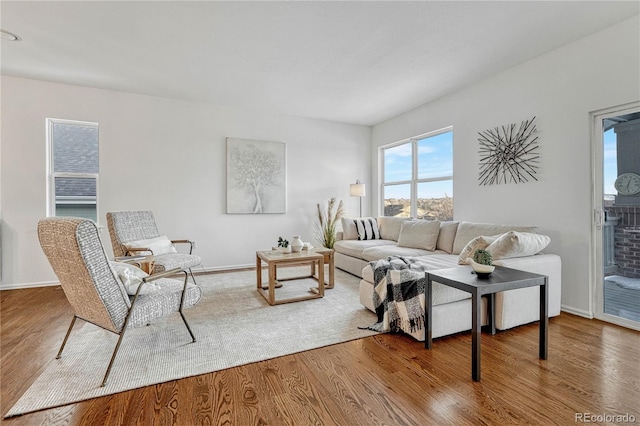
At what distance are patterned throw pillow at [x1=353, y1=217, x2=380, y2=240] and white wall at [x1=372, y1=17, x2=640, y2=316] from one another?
5.28 ft

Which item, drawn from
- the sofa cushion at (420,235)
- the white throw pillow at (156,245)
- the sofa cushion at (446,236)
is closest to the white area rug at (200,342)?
the white throw pillow at (156,245)

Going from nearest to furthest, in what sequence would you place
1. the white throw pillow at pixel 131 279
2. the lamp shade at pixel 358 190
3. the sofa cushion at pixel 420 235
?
the white throw pillow at pixel 131 279 < the sofa cushion at pixel 420 235 < the lamp shade at pixel 358 190

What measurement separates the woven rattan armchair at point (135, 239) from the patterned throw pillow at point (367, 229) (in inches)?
101

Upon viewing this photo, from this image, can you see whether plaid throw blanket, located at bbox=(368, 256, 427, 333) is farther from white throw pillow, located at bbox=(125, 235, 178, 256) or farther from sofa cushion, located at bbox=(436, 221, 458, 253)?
white throw pillow, located at bbox=(125, 235, 178, 256)

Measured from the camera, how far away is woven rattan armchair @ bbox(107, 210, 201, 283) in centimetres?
323

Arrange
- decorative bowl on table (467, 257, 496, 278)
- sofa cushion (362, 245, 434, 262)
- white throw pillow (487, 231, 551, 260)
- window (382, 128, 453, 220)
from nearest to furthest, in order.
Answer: decorative bowl on table (467, 257, 496, 278) → white throw pillow (487, 231, 551, 260) → sofa cushion (362, 245, 434, 262) → window (382, 128, 453, 220)

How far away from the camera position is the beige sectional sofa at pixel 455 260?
237cm

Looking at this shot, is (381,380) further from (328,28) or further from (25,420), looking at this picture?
(328,28)

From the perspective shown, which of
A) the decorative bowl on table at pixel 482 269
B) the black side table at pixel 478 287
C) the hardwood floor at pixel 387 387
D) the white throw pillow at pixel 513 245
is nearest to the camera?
the hardwood floor at pixel 387 387

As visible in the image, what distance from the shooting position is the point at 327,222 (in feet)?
18.5

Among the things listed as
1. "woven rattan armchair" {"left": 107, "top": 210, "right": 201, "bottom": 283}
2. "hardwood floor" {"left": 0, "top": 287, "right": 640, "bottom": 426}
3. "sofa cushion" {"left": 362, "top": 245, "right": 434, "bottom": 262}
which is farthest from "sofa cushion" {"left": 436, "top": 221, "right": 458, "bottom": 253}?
"woven rattan armchair" {"left": 107, "top": 210, "right": 201, "bottom": 283}

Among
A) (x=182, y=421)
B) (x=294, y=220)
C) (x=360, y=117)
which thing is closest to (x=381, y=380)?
(x=182, y=421)

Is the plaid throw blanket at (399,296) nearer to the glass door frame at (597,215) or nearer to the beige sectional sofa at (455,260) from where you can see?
the beige sectional sofa at (455,260)

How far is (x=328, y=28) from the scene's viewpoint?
2656 millimetres
